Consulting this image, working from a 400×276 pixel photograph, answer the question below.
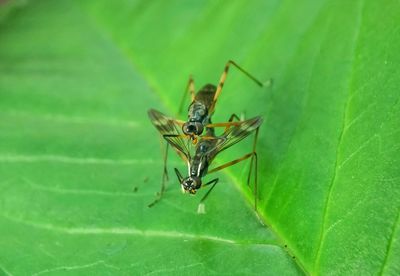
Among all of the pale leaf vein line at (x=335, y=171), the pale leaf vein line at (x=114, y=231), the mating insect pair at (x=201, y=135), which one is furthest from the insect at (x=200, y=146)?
the pale leaf vein line at (x=335, y=171)

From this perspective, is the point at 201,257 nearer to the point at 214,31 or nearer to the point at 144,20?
the point at 214,31

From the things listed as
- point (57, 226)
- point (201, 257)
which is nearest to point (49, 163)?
point (57, 226)

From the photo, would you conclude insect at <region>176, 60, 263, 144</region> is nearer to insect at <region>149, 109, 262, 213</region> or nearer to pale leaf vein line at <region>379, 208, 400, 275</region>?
insect at <region>149, 109, 262, 213</region>

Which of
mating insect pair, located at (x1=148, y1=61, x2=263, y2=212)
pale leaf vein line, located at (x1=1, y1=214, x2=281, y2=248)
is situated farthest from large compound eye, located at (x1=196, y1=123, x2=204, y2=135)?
pale leaf vein line, located at (x1=1, y1=214, x2=281, y2=248)

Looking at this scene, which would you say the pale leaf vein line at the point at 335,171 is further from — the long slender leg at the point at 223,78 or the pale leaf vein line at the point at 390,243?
the long slender leg at the point at 223,78

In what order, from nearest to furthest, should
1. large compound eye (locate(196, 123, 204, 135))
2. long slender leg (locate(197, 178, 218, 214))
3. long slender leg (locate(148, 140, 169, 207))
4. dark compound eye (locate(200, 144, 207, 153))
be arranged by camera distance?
long slender leg (locate(197, 178, 218, 214)) → long slender leg (locate(148, 140, 169, 207)) → dark compound eye (locate(200, 144, 207, 153)) → large compound eye (locate(196, 123, 204, 135))

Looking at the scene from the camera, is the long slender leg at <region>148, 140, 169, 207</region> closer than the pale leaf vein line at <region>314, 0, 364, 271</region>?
No

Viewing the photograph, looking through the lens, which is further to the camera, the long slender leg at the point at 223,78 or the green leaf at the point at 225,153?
the long slender leg at the point at 223,78
